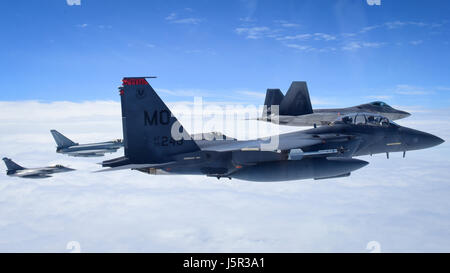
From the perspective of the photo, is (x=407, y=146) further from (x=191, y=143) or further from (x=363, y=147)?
(x=191, y=143)

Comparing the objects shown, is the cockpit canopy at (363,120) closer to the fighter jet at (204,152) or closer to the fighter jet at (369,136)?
the fighter jet at (369,136)

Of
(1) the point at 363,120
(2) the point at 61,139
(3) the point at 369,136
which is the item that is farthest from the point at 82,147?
(3) the point at 369,136

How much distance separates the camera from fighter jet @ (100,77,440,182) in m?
12.3

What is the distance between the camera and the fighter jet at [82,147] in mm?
32531

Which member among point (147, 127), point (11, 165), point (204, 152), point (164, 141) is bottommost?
point (11, 165)

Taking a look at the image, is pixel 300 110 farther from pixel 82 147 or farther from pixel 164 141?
pixel 82 147

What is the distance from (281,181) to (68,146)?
94.8 ft

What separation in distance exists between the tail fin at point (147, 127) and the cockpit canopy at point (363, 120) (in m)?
9.19

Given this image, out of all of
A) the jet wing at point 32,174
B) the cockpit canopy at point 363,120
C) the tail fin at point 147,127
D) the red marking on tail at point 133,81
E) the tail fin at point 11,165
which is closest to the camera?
the red marking on tail at point 133,81

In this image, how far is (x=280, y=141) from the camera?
14.8m

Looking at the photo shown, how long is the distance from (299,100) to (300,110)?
1.07m

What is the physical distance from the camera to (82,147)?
109 ft

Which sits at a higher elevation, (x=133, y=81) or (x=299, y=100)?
(x=299, y=100)

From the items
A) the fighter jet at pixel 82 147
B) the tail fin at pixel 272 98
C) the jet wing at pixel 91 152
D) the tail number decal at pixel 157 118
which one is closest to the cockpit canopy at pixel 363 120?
the tail number decal at pixel 157 118
